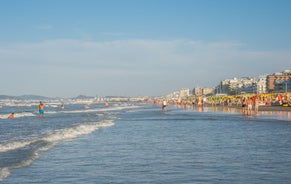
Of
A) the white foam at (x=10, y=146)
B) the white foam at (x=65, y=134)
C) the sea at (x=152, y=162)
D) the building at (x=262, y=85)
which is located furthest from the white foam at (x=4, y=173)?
the building at (x=262, y=85)

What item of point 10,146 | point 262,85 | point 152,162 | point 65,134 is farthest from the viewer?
point 262,85

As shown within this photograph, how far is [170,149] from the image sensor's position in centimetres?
1323

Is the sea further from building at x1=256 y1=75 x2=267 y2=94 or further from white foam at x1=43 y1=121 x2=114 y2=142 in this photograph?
building at x1=256 y1=75 x2=267 y2=94

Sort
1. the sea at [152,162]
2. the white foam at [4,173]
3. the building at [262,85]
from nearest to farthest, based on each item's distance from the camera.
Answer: the sea at [152,162], the white foam at [4,173], the building at [262,85]

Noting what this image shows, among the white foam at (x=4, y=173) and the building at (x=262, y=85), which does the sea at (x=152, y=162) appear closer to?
the white foam at (x=4, y=173)

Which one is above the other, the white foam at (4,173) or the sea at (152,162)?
the sea at (152,162)

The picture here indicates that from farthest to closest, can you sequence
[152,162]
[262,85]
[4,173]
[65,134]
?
[262,85]
[65,134]
[152,162]
[4,173]

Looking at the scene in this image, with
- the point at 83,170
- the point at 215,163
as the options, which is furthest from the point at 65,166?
the point at 215,163

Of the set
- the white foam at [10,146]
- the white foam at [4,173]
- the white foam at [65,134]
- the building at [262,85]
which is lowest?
the white foam at [4,173]

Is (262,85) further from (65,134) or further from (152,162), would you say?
(152,162)

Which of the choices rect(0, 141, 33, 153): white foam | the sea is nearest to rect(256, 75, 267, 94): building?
rect(0, 141, 33, 153): white foam

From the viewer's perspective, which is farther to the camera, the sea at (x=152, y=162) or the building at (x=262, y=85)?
the building at (x=262, y=85)

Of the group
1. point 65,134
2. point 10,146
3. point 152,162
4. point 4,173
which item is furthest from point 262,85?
point 4,173

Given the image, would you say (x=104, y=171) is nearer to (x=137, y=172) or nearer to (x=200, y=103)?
(x=137, y=172)
